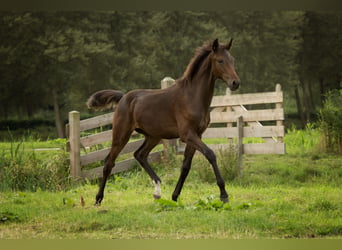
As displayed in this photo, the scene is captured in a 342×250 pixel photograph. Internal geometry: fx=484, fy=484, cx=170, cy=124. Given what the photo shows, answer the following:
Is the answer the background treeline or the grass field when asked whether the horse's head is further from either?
the background treeline

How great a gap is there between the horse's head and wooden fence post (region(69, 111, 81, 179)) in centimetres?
294

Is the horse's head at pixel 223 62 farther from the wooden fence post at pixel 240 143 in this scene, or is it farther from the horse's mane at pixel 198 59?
the wooden fence post at pixel 240 143

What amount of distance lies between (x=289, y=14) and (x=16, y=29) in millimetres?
5204

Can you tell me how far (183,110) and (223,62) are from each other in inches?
26.3

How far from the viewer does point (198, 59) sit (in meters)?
5.07

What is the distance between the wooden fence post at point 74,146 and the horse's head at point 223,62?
2943mm

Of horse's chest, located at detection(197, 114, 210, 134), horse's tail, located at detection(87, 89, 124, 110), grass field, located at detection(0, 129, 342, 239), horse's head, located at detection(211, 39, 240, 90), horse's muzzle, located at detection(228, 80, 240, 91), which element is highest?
horse's head, located at detection(211, 39, 240, 90)

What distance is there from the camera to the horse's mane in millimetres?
5035

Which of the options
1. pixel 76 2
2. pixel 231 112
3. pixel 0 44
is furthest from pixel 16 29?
pixel 76 2

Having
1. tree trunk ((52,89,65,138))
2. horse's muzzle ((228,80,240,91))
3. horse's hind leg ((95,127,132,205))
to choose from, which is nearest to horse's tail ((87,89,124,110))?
horse's hind leg ((95,127,132,205))

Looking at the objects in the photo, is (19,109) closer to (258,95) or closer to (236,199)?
(258,95)

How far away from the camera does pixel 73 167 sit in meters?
7.14

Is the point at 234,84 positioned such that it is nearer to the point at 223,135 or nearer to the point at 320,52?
the point at 223,135

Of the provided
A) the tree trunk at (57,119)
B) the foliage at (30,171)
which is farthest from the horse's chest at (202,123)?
the tree trunk at (57,119)
